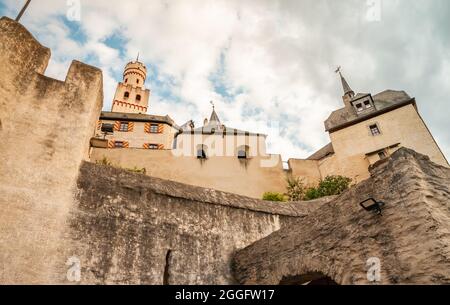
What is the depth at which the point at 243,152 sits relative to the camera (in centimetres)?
2522

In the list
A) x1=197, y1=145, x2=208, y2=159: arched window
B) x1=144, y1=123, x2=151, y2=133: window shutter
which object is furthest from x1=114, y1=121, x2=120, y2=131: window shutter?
x1=197, y1=145, x2=208, y2=159: arched window

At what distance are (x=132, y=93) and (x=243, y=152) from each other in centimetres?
2203

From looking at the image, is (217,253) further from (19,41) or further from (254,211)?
(19,41)

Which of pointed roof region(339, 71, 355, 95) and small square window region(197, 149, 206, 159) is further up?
pointed roof region(339, 71, 355, 95)

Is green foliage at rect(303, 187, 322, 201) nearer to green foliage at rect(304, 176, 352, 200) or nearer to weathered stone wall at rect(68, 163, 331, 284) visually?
green foliage at rect(304, 176, 352, 200)

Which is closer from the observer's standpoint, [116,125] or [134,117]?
[116,125]

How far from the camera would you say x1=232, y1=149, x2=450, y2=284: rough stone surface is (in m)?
4.00

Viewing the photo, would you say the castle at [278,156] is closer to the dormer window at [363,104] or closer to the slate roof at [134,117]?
the dormer window at [363,104]

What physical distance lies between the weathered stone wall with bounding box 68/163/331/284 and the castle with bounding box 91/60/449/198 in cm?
1404

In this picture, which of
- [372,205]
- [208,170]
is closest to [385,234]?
[372,205]

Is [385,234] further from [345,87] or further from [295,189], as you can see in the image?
[345,87]

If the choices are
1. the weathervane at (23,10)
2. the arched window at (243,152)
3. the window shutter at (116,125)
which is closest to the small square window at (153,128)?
the window shutter at (116,125)

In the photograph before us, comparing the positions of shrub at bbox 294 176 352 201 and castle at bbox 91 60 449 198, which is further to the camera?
castle at bbox 91 60 449 198
